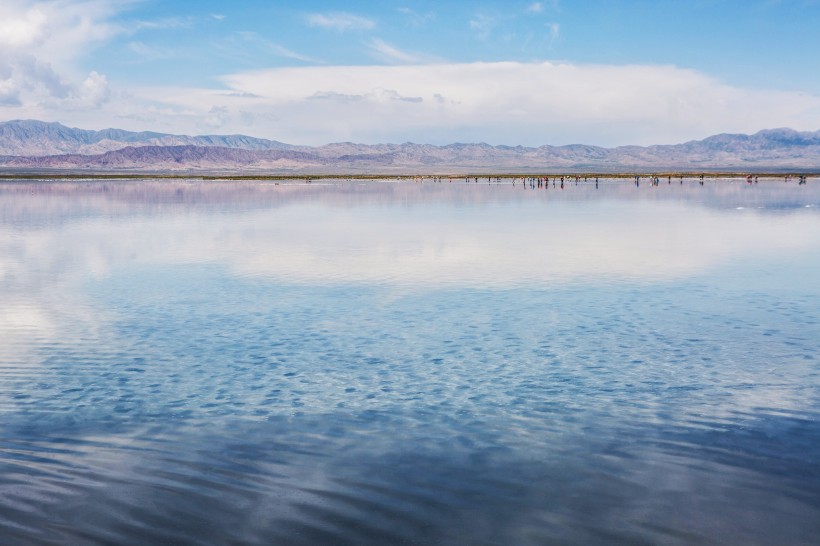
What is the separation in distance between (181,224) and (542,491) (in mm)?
39731

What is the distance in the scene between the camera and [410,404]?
11.1 metres

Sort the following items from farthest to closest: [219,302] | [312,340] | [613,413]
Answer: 1. [219,302]
2. [312,340]
3. [613,413]

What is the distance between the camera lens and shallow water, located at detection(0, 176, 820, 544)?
754 cm

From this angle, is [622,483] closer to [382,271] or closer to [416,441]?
[416,441]

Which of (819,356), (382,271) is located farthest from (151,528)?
(382,271)

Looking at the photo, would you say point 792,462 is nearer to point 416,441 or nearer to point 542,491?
point 542,491

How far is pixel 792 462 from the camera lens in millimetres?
8812

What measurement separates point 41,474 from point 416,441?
14.1ft

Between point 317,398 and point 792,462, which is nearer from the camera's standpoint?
point 792,462

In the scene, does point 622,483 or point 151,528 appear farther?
point 622,483

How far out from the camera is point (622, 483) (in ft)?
27.2

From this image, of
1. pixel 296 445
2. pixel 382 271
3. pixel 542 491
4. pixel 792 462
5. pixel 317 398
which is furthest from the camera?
pixel 382 271

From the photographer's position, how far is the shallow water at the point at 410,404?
7543mm

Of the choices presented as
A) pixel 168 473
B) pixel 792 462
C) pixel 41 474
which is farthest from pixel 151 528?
A: pixel 792 462
